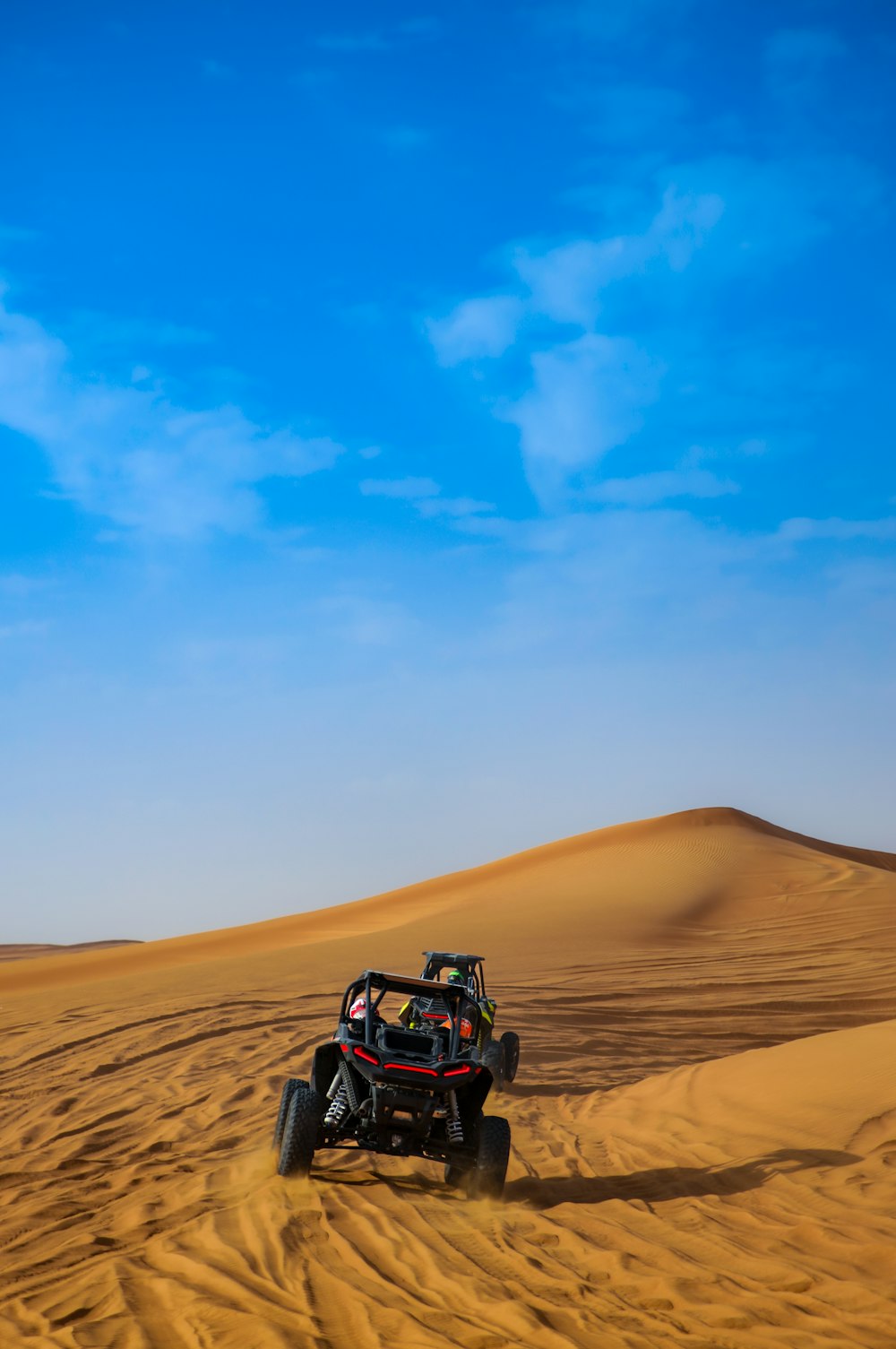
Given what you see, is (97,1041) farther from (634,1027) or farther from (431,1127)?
(431,1127)

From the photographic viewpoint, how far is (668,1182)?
7.49 m

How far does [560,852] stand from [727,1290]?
42.4 metres

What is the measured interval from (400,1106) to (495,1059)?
4769mm

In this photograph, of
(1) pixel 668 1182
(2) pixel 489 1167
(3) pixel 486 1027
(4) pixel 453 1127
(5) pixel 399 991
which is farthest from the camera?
(3) pixel 486 1027

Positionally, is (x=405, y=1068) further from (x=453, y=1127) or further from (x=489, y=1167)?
(x=489, y=1167)

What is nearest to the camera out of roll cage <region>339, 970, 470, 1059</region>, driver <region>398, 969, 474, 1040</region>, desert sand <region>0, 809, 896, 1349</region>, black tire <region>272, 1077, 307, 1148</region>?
desert sand <region>0, 809, 896, 1349</region>

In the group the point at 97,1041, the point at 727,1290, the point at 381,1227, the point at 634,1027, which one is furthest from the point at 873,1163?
the point at 97,1041

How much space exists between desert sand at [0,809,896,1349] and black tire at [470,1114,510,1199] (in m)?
0.08

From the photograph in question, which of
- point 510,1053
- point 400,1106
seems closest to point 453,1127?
point 400,1106

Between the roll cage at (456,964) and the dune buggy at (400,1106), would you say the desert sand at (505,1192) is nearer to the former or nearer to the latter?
the dune buggy at (400,1106)

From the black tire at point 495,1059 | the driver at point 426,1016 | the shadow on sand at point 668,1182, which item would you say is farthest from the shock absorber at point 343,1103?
the black tire at point 495,1059

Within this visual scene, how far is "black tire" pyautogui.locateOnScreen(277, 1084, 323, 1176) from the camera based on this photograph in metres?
6.92

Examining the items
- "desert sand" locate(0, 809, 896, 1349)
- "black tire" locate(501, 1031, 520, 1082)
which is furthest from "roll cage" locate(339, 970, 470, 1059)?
"black tire" locate(501, 1031, 520, 1082)

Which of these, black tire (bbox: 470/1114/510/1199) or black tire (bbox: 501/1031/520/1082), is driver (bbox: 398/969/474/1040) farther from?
black tire (bbox: 501/1031/520/1082)
